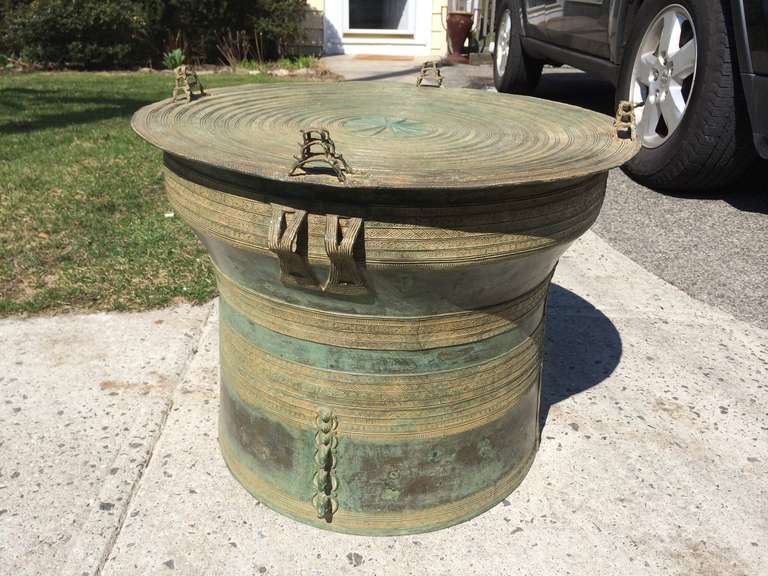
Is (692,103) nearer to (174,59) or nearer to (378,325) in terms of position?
(378,325)

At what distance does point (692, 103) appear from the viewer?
12.6 ft

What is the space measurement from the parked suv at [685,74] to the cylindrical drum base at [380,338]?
2.27 m

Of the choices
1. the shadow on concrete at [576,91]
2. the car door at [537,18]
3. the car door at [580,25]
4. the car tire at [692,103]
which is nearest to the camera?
the car tire at [692,103]

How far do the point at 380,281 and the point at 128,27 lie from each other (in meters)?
9.98

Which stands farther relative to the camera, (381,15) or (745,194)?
(381,15)

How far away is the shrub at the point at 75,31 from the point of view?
970 centimetres

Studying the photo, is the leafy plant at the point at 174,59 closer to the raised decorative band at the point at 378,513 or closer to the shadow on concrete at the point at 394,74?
the shadow on concrete at the point at 394,74

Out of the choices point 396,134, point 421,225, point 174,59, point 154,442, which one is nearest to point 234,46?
point 174,59

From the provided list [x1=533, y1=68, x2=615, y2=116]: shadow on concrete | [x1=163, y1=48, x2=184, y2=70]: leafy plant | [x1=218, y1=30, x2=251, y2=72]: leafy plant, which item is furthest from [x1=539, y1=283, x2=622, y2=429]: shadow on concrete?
[x1=218, y1=30, x2=251, y2=72]: leafy plant

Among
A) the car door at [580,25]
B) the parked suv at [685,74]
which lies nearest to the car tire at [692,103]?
the parked suv at [685,74]

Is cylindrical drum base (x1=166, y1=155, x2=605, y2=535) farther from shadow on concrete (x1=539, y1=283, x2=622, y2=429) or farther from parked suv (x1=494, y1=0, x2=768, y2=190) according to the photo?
parked suv (x1=494, y1=0, x2=768, y2=190)

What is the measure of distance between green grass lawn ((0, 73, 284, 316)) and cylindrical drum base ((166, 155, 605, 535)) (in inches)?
55.8

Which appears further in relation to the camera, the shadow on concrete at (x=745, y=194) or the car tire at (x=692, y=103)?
the shadow on concrete at (x=745, y=194)

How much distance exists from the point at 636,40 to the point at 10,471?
4080 mm
